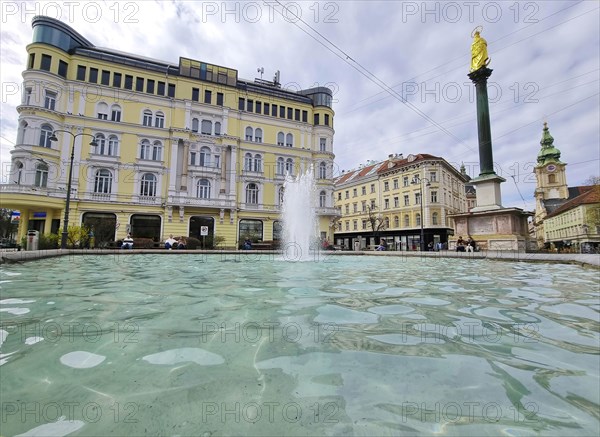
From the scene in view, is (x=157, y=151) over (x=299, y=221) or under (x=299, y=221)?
over

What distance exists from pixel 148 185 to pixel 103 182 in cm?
382

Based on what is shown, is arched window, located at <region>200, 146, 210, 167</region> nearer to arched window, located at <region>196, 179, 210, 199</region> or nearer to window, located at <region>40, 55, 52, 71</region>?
arched window, located at <region>196, 179, 210, 199</region>

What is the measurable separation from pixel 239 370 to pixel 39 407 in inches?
46.1

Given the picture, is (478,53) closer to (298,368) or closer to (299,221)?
(299,221)

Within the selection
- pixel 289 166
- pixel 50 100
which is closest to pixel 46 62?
pixel 50 100

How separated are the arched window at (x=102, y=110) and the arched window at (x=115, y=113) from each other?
44 cm

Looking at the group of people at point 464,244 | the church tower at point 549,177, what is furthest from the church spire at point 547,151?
the group of people at point 464,244

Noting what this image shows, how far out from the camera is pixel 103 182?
1120 inches

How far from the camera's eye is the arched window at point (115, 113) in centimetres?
2948

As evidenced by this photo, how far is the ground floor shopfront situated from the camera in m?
42.3

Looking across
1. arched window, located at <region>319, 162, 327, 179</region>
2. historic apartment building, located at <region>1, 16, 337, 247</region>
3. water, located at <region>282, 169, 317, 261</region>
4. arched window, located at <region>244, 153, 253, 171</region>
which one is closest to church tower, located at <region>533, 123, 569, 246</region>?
arched window, located at <region>319, 162, 327, 179</region>

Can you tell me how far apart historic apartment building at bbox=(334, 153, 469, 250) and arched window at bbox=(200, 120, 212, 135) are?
2710 cm

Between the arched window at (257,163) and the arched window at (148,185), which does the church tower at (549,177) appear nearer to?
the arched window at (257,163)

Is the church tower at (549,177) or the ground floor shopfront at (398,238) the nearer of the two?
the ground floor shopfront at (398,238)
